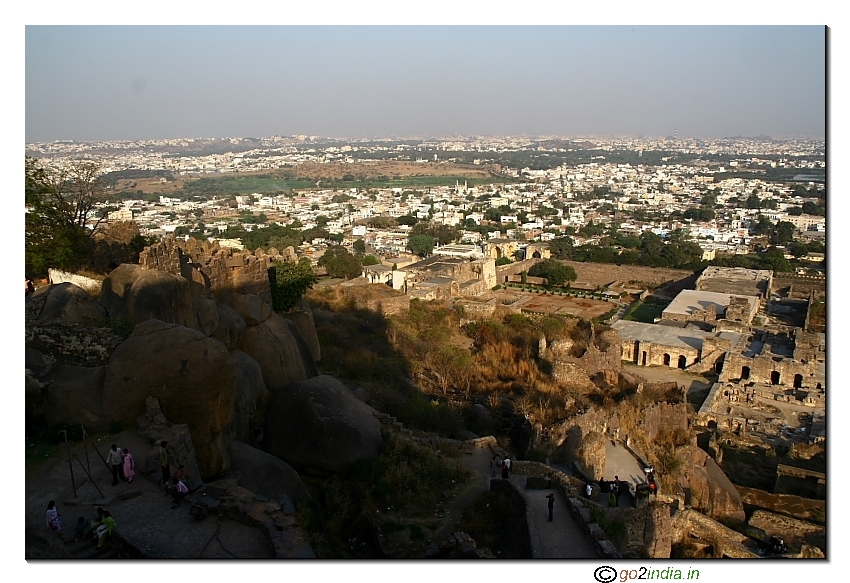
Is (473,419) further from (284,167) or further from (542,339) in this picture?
(284,167)

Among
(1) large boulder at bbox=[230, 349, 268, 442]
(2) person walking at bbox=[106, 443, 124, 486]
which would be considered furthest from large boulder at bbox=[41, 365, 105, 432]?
(1) large boulder at bbox=[230, 349, 268, 442]

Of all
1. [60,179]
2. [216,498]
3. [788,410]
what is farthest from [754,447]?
[60,179]

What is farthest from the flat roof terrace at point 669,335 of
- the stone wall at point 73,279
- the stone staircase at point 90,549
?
the stone staircase at point 90,549

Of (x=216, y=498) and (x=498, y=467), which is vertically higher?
(x=216, y=498)

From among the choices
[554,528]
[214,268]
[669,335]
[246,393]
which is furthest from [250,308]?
[669,335]

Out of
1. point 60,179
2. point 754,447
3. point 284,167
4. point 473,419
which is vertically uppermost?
point 284,167

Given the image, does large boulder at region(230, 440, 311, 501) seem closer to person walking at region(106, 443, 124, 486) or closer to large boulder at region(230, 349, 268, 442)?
large boulder at region(230, 349, 268, 442)

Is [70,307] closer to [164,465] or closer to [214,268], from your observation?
[164,465]

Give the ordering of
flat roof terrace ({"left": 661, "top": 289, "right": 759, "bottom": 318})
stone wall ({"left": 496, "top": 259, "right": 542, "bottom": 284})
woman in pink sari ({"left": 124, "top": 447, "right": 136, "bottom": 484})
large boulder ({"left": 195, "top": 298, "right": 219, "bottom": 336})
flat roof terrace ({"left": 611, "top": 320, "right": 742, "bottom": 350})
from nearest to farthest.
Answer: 1. woman in pink sari ({"left": 124, "top": 447, "right": 136, "bottom": 484})
2. large boulder ({"left": 195, "top": 298, "right": 219, "bottom": 336})
3. flat roof terrace ({"left": 611, "top": 320, "right": 742, "bottom": 350})
4. flat roof terrace ({"left": 661, "top": 289, "right": 759, "bottom": 318})
5. stone wall ({"left": 496, "top": 259, "right": 542, "bottom": 284})
